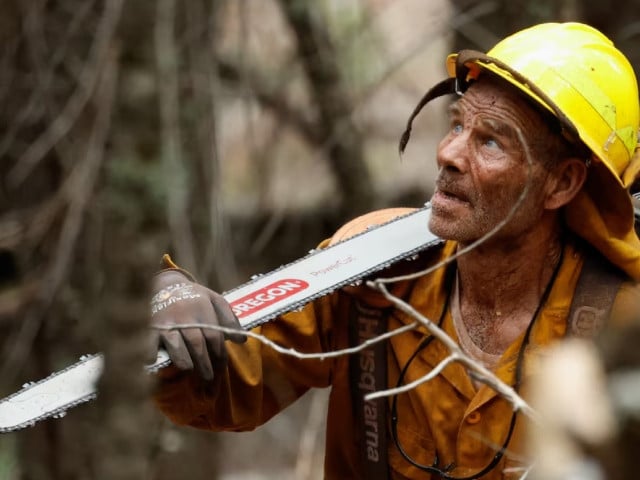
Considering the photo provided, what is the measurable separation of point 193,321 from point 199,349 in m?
0.08

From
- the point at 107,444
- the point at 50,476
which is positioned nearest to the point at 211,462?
the point at 50,476

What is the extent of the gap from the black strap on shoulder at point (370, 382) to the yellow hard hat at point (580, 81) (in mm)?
776

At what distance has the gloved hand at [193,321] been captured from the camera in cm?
345

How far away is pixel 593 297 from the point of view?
378 cm

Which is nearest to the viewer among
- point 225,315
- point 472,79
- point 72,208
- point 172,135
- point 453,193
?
point 225,315

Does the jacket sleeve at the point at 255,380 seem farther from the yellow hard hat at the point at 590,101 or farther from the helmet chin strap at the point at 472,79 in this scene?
the yellow hard hat at the point at 590,101

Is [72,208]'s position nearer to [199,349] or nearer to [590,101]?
[199,349]

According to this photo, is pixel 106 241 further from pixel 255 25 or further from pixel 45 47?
pixel 255 25

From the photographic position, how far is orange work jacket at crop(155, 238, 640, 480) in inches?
148

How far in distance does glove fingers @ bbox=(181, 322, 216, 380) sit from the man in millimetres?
198

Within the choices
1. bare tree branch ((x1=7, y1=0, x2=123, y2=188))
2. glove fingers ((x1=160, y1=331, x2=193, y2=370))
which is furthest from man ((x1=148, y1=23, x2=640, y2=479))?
bare tree branch ((x1=7, y1=0, x2=123, y2=188))

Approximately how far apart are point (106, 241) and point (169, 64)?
5.20ft

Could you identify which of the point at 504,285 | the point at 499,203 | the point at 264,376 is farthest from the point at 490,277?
the point at 264,376

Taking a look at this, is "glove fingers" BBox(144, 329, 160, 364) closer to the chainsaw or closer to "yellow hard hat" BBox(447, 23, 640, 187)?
the chainsaw
